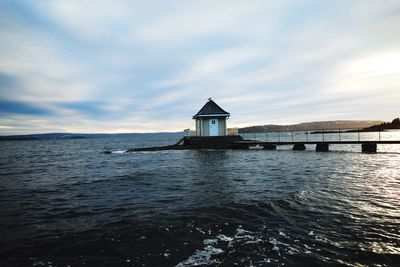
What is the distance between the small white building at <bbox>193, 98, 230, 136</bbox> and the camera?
1416 inches

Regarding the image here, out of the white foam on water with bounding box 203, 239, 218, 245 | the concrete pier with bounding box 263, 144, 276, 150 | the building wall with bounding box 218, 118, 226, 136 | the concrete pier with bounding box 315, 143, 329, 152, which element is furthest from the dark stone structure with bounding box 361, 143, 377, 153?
the white foam on water with bounding box 203, 239, 218, 245

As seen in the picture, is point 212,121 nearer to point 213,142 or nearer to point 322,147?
point 213,142

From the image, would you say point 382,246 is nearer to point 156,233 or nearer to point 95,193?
point 156,233

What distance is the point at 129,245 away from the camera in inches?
236

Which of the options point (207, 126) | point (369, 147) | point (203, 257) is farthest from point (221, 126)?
point (203, 257)

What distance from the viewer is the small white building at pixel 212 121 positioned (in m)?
A: 36.0

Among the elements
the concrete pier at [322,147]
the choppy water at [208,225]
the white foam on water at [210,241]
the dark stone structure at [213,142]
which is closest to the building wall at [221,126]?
the dark stone structure at [213,142]

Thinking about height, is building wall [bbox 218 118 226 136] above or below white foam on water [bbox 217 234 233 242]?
above

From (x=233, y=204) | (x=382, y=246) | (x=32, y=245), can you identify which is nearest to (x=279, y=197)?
(x=233, y=204)

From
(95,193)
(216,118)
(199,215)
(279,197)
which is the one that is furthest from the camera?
(216,118)

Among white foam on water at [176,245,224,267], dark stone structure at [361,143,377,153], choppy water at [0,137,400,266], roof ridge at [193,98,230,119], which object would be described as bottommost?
white foam on water at [176,245,224,267]

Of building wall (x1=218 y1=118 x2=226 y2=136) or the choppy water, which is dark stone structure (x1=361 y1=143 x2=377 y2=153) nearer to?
building wall (x1=218 y1=118 x2=226 y2=136)

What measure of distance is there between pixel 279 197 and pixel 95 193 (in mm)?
8477

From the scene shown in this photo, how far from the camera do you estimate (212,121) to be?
3653cm
